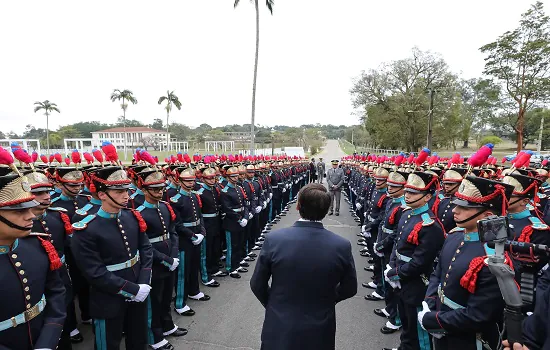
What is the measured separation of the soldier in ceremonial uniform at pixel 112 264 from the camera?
Result: 293 centimetres

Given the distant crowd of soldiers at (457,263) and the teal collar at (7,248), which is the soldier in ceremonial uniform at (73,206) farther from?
the distant crowd of soldiers at (457,263)

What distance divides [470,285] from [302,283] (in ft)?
4.00

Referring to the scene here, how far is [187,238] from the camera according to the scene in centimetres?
493

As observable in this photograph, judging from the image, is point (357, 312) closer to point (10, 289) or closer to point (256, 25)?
point (10, 289)

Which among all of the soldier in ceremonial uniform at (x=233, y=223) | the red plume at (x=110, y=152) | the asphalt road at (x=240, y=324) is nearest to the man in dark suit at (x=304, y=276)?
the asphalt road at (x=240, y=324)

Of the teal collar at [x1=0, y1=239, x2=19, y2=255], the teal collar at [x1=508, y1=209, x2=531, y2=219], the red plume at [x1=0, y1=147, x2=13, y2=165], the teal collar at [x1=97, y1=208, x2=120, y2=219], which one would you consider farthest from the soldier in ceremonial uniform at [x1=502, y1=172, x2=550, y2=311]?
the red plume at [x1=0, y1=147, x2=13, y2=165]

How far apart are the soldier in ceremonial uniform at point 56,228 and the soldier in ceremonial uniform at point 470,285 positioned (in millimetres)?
3762

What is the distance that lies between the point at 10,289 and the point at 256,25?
2068 cm

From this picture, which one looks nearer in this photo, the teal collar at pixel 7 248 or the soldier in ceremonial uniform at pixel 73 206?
the teal collar at pixel 7 248

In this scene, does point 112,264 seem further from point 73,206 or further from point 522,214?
point 522,214

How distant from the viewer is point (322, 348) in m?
2.28

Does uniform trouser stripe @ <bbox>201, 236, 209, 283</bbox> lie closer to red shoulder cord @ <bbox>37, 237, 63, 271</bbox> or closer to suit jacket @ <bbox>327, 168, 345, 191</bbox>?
red shoulder cord @ <bbox>37, 237, 63, 271</bbox>

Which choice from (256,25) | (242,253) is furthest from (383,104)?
(242,253)

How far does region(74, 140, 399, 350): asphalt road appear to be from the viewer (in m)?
4.04
